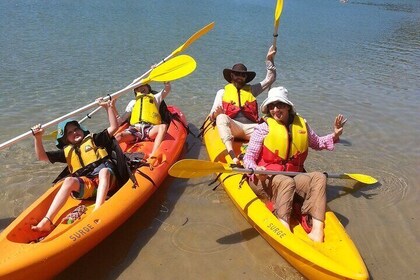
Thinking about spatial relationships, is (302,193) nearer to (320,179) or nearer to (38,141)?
(320,179)

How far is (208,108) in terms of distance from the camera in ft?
24.1

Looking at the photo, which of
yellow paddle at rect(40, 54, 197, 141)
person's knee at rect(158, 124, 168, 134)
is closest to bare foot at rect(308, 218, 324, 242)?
person's knee at rect(158, 124, 168, 134)

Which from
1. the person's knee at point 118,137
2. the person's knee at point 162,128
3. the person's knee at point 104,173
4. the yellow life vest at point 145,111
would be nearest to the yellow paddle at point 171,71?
the yellow life vest at point 145,111

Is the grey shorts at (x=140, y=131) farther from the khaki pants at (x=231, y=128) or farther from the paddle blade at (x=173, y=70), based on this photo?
the khaki pants at (x=231, y=128)

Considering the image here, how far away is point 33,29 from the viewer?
13.3m

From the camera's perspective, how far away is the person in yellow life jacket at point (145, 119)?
16.5ft

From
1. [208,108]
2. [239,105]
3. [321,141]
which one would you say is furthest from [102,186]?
[208,108]

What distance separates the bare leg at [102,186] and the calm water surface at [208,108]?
16.5 inches

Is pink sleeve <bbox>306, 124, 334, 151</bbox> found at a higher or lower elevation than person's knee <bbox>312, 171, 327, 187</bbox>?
higher

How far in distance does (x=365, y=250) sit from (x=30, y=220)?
2950 millimetres

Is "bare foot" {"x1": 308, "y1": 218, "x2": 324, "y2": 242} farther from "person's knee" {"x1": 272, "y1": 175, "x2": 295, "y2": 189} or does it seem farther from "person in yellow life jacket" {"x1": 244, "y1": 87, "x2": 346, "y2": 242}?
"person's knee" {"x1": 272, "y1": 175, "x2": 295, "y2": 189}

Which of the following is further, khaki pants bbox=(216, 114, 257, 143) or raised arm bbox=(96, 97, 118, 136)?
khaki pants bbox=(216, 114, 257, 143)

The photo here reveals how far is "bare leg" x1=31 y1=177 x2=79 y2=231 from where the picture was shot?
3256mm

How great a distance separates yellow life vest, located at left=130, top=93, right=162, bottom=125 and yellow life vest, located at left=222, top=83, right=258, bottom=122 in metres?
0.95
